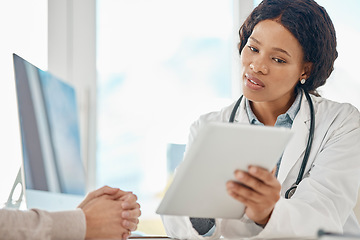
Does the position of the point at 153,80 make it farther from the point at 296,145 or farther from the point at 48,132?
the point at 296,145

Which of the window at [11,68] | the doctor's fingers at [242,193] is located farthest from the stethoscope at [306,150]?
the window at [11,68]

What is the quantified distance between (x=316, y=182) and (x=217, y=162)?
543 mm

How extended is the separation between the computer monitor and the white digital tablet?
26.0 inches

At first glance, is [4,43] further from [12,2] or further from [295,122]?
[295,122]

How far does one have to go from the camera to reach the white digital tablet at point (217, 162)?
96 cm

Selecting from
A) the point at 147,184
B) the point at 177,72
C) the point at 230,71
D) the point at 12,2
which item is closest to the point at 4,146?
the point at 12,2

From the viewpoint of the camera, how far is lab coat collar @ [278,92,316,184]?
160cm

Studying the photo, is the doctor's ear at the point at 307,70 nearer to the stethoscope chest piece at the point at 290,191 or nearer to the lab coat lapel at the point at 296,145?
the lab coat lapel at the point at 296,145

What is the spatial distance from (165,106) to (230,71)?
0.42 m

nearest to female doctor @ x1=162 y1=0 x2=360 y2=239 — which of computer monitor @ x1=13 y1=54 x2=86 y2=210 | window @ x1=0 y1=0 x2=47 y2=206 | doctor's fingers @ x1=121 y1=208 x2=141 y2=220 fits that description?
doctor's fingers @ x1=121 y1=208 x2=141 y2=220

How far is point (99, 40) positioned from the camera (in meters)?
2.75

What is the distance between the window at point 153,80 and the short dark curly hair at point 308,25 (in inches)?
37.5

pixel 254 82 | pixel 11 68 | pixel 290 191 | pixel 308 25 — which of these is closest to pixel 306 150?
pixel 290 191

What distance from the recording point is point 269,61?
1665 millimetres
